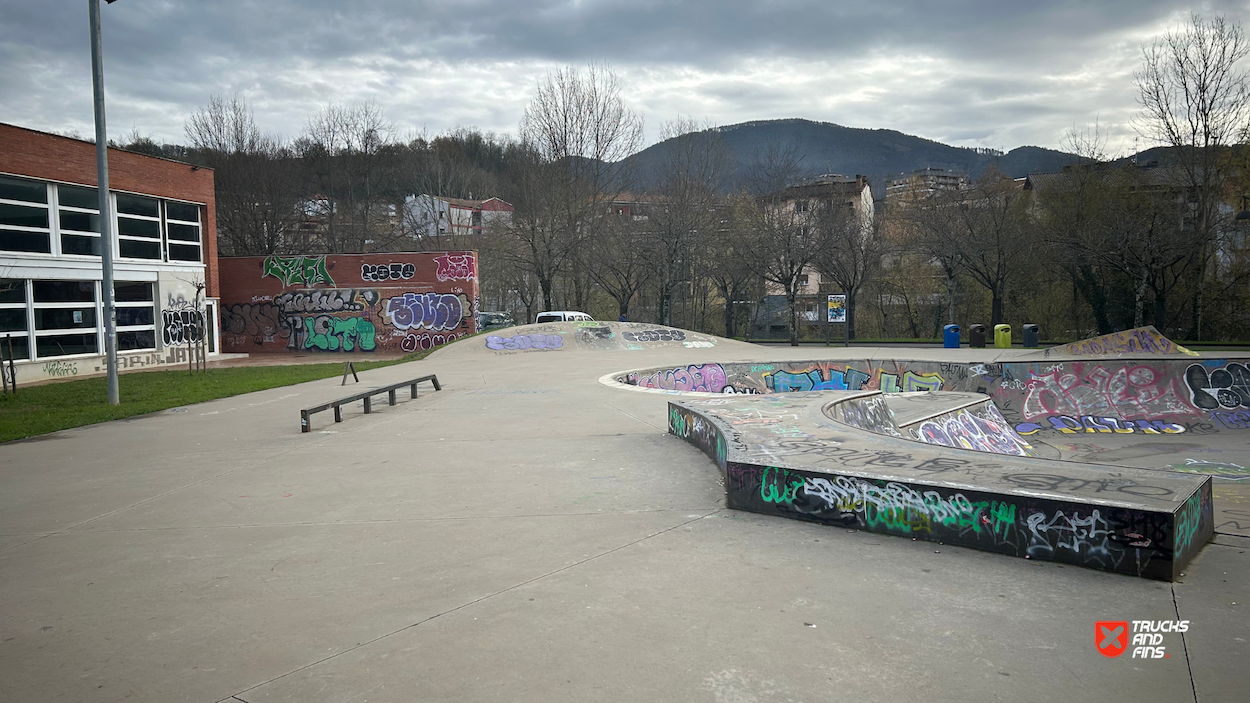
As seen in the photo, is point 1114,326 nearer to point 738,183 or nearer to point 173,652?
point 738,183

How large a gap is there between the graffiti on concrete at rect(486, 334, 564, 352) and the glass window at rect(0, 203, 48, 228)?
14.1m

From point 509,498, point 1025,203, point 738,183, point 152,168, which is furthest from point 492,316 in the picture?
point 509,498

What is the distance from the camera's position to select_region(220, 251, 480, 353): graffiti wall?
1254 inches

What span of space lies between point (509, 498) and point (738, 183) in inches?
1555

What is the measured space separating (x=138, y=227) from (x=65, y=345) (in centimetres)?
537

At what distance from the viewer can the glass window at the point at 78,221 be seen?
2269cm

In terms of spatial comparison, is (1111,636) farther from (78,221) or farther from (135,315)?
(135,315)

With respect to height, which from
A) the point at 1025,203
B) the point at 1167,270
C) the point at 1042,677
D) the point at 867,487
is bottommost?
the point at 1042,677

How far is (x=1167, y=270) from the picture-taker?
31484 mm

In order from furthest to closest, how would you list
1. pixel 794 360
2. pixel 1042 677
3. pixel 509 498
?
1. pixel 794 360
2. pixel 509 498
3. pixel 1042 677

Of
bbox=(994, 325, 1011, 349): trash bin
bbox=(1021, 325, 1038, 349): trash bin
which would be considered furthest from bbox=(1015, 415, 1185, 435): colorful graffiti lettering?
bbox=(1021, 325, 1038, 349): trash bin

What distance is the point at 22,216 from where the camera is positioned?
21438mm

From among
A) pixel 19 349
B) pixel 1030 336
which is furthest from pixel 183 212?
pixel 1030 336

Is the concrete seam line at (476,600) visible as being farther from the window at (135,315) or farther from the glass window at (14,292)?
the window at (135,315)
